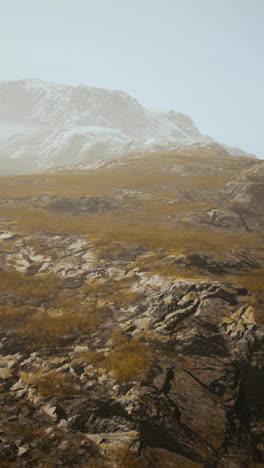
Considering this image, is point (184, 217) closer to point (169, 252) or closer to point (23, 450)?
point (169, 252)

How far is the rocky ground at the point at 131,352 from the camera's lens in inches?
461

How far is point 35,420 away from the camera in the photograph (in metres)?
12.2

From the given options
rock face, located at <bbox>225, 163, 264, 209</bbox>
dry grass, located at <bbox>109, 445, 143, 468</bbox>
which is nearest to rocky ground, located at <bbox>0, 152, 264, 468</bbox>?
dry grass, located at <bbox>109, 445, 143, 468</bbox>

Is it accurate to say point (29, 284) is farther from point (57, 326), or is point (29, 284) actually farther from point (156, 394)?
point (156, 394)

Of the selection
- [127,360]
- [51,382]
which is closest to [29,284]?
[51,382]

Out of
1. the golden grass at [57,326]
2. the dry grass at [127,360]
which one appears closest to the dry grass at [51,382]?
the dry grass at [127,360]

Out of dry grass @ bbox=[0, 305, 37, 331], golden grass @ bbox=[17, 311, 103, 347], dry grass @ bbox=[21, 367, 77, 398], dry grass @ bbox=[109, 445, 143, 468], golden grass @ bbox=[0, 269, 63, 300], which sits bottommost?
dry grass @ bbox=[109, 445, 143, 468]

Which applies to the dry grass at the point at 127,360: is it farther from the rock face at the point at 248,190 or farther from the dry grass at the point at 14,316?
the rock face at the point at 248,190

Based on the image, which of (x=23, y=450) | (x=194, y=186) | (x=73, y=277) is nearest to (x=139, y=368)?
(x=23, y=450)

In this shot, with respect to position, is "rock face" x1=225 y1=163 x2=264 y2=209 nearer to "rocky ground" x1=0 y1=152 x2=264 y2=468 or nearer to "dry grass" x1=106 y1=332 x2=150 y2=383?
"rocky ground" x1=0 y1=152 x2=264 y2=468

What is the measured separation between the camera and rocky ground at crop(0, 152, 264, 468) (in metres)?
11.7

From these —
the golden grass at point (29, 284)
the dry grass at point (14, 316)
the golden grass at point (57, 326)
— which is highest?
the golden grass at point (29, 284)

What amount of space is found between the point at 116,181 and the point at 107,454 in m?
55.7

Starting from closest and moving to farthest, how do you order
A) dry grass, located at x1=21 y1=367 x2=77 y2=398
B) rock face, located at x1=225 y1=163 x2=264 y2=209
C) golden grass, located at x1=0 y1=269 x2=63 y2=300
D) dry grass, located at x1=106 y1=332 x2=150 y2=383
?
1. dry grass, located at x1=21 y1=367 x2=77 y2=398
2. dry grass, located at x1=106 y1=332 x2=150 y2=383
3. golden grass, located at x1=0 y1=269 x2=63 y2=300
4. rock face, located at x1=225 y1=163 x2=264 y2=209
